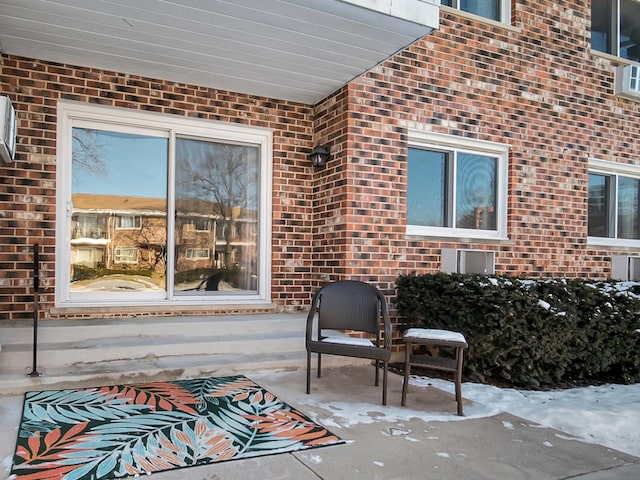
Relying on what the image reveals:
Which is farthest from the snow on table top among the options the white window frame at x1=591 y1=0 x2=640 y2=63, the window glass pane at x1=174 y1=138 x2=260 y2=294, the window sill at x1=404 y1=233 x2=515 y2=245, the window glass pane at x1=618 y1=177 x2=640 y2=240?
the white window frame at x1=591 y1=0 x2=640 y2=63

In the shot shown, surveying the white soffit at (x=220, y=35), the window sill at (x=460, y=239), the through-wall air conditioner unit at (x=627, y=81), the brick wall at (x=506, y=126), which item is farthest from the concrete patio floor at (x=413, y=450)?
the through-wall air conditioner unit at (x=627, y=81)

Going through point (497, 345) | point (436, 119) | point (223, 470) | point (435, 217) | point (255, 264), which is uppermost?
point (436, 119)

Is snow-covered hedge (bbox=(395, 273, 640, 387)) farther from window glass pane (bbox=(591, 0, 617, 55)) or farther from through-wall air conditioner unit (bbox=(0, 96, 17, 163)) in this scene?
window glass pane (bbox=(591, 0, 617, 55))

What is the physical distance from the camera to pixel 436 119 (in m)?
6.15

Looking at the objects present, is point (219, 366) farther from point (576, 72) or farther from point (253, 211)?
point (576, 72)

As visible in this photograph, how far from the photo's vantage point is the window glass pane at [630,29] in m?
7.93

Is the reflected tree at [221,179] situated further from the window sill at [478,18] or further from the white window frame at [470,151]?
the window sill at [478,18]

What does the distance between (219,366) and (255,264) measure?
70.5 inches

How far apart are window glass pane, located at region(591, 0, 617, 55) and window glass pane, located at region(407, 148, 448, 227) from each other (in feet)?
11.7

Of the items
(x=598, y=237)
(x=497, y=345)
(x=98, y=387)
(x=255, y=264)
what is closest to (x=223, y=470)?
(x=98, y=387)

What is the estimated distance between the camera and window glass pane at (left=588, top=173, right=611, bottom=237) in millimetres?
7586

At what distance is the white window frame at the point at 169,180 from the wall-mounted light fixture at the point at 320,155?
0.55 meters

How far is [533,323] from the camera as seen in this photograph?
4.82m

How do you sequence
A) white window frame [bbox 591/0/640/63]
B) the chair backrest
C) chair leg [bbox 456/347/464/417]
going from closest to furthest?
chair leg [bbox 456/347/464/417] → the chair backrest → white window frame [bbox 591/0/640/63]
